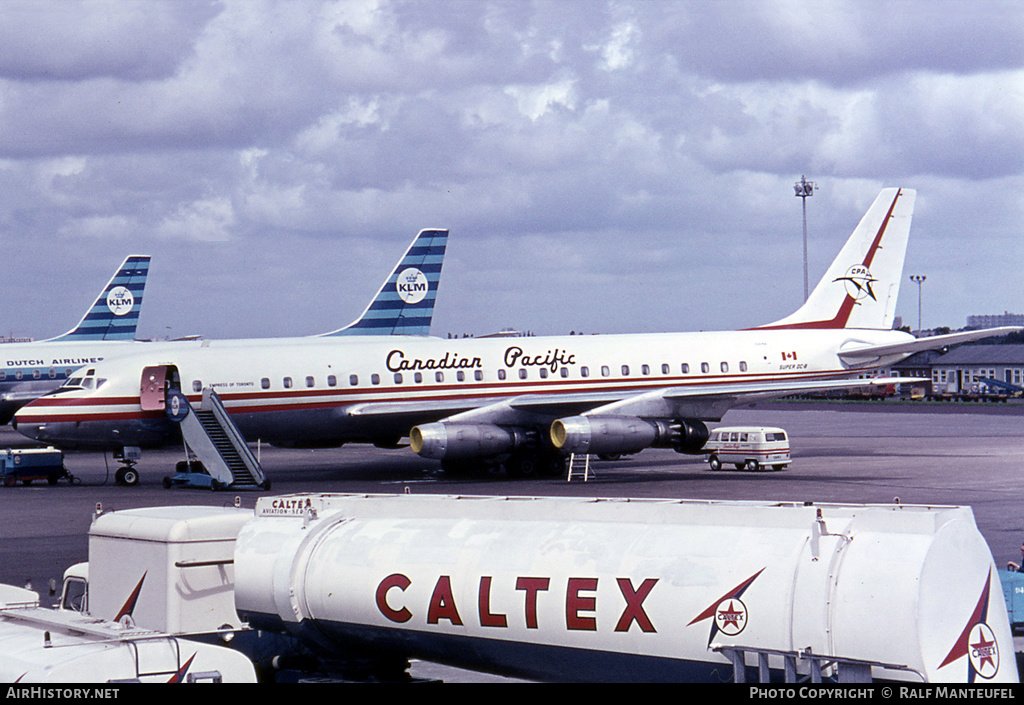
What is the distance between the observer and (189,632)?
1434 centimetres

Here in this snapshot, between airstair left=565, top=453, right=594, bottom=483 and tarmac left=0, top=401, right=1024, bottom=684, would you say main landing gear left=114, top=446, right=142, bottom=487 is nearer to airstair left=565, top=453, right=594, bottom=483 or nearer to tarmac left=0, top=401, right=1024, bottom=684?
tarmac left=0, top=401, right=1024, bottom=684

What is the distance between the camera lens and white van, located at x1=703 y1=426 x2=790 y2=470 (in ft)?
141

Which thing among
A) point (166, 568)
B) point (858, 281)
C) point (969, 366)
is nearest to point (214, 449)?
point (166, 568)

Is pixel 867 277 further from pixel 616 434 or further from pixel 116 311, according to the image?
pixel 116 311

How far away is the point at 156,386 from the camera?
38.6 meters

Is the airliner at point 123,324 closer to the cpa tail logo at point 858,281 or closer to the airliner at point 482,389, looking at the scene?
the airliner at point 482,389

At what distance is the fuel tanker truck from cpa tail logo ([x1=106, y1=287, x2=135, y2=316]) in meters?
57.8

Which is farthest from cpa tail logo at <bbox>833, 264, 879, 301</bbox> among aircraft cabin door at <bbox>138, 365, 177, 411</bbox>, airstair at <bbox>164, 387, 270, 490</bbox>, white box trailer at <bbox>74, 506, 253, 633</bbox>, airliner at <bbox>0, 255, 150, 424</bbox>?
white box trailer at <bbox>74, 506, 253, 633</bbox>

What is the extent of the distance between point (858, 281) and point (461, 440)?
19625 millimetres

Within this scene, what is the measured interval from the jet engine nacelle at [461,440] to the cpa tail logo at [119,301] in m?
35.8

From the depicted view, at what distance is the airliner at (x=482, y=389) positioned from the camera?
1517 inches

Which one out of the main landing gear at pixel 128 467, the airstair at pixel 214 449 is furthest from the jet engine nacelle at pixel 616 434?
the main landing gear at pixel 128 467

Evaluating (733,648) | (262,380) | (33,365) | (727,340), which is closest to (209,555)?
(733,648)
